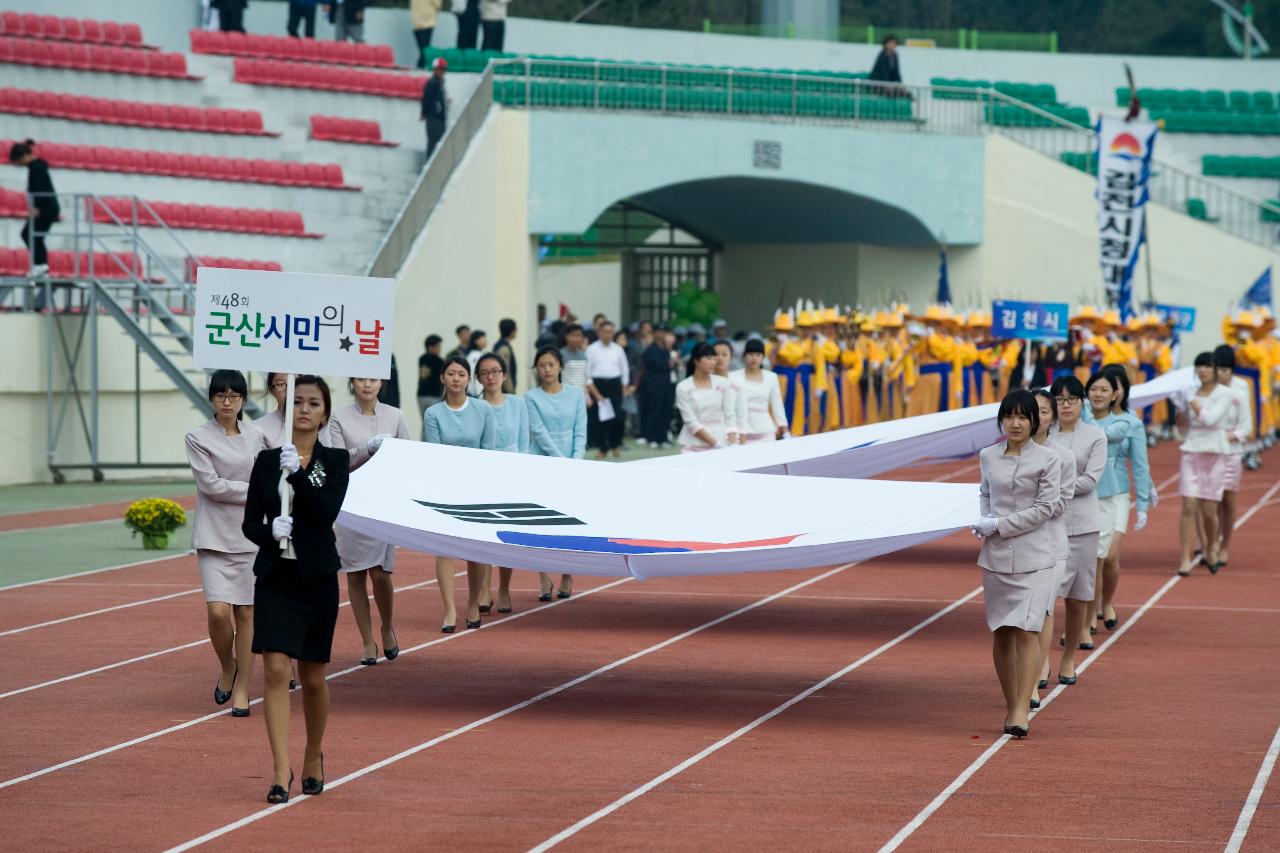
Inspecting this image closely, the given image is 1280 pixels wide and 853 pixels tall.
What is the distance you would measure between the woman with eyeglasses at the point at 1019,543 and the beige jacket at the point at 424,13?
87.3 ft

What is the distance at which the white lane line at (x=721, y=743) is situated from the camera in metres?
7.62

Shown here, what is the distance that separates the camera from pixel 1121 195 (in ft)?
102

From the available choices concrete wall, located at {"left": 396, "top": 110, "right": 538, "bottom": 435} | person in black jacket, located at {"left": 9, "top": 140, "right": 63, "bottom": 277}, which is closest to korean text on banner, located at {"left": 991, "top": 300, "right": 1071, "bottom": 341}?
concrete wall, located at {"left": 396, "top": 110, "right": 538, "bottom": 435}

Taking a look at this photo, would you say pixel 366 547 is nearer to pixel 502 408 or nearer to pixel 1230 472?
pixel 502 408

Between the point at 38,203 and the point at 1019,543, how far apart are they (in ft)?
54.8

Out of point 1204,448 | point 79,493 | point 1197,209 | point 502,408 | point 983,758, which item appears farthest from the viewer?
point 1197,209

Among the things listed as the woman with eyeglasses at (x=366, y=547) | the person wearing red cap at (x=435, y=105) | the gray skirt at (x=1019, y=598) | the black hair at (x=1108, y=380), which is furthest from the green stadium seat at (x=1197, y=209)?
the gray skirt at (x=1019, y=598)

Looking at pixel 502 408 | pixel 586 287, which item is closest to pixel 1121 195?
pixel 586 287

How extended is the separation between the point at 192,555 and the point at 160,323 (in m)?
7.90

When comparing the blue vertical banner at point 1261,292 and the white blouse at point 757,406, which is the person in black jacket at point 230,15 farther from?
the white blouse at point 757,406

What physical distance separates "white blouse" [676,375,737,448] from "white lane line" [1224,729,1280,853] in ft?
21.8

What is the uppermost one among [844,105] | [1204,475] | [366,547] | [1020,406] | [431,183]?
[844,105]

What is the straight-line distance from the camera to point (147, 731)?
9.52 meters

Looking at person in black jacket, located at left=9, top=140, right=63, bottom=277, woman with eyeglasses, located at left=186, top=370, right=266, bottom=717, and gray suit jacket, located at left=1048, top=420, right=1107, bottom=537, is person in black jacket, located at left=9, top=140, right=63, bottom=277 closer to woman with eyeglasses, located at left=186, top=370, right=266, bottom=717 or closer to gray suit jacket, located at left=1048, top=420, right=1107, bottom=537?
woman with eyeglasses, located at left=186, top=370, right=266, bottom=717
